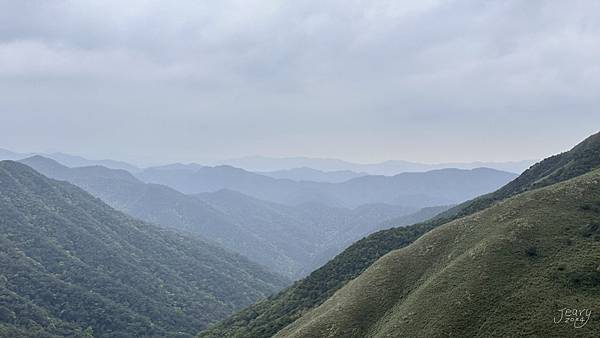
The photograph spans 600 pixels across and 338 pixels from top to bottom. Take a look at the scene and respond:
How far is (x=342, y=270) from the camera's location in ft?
342

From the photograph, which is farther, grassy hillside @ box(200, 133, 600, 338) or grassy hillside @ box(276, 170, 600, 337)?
grassy hillside @ box(200, 133, 600, 338)

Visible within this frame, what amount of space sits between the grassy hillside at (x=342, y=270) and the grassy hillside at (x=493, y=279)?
1910 centimetres

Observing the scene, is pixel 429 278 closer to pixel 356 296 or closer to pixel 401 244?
pixel 356 296

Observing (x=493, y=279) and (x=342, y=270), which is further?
(x=342, y=270)

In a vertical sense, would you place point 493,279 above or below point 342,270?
above

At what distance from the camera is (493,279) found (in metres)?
53.3

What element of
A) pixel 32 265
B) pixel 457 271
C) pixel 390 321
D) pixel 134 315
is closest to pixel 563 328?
pixel 457 271

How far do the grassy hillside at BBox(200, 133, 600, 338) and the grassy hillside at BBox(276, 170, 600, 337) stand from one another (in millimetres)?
19101

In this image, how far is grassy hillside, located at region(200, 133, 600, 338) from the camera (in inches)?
3703

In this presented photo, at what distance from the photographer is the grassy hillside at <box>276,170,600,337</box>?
46938 mm

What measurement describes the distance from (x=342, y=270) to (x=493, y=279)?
54.0m

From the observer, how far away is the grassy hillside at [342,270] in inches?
3703

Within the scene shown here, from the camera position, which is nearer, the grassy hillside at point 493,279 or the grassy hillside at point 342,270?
the grassy hillside at point 493,279

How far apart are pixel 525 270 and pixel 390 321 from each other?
1798 centimetres
